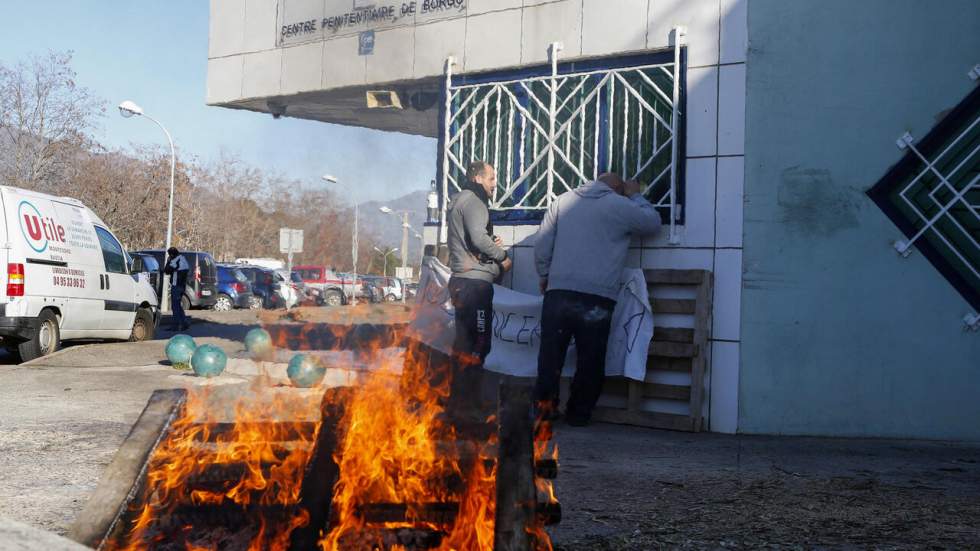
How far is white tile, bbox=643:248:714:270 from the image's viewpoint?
25.6ft

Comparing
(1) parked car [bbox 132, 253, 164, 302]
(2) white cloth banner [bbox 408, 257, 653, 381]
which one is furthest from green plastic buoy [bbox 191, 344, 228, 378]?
(1) parked car [bbox 132, 253, 164, 302]

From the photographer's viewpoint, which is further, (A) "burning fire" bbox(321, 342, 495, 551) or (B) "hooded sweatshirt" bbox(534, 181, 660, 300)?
(B) "hooded sweatshirt" bbox(534, 181, 660, 300)

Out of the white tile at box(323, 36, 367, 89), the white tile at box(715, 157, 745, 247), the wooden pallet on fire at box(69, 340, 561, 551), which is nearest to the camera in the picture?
the wooden pallet on fire at box(69, 340, 561, 551)

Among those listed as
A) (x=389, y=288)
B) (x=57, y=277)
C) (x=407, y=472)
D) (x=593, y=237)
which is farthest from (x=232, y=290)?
(x=407, y=472)

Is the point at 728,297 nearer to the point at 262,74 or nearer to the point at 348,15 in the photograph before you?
the point at 348,15

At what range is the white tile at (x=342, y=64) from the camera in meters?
10.4

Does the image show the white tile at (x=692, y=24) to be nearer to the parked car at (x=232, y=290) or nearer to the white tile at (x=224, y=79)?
the white tile at (x=224, y=79)

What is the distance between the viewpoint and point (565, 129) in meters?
8.86

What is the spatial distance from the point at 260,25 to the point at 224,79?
3.04 ft

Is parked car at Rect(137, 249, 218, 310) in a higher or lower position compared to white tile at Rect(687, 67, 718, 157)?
lower

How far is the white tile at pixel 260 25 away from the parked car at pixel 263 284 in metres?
22.1

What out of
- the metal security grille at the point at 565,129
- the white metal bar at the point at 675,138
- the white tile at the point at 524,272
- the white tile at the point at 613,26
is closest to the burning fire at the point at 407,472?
the white metal bar at the point at 675,138

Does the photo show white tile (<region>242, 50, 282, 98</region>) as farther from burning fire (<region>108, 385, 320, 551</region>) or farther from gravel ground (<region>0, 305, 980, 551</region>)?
burning fire (<region>108, 385, 320, 551</region>)

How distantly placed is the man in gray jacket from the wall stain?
95.1 inches
